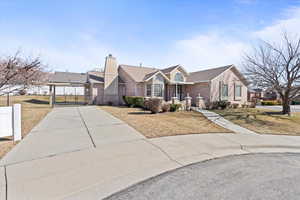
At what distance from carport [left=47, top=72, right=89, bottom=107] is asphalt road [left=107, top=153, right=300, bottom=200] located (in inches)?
764

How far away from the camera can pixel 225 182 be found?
3369mm

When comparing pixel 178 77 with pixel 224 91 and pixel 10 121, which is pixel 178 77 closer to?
pixel 224 91

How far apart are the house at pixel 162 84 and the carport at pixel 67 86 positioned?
830 mm

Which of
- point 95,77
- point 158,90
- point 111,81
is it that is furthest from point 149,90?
point 95,77

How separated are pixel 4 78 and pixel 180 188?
28.4ft

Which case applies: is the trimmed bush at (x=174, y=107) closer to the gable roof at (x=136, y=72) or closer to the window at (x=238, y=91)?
the gable roof at (x=136, y=72)

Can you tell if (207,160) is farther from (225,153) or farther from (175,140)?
(175,140)

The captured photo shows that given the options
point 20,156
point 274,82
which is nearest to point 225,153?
point 20,156

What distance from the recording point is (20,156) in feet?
14.0

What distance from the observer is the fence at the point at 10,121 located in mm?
5223

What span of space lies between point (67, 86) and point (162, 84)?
16.3 meters

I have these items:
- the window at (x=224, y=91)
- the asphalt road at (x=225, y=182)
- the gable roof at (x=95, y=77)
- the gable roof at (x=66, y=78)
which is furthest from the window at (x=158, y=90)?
the asphalt road at (x=225, y=182)

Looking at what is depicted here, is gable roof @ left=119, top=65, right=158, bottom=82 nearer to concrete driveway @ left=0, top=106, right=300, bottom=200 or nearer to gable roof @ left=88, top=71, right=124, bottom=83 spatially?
gable roof @ left=88, top=71, right=124, bottom=83

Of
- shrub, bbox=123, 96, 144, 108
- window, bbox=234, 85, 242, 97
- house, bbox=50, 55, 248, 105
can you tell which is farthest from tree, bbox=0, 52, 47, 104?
window, bbox=234, 85, 242, 97
